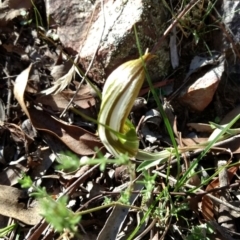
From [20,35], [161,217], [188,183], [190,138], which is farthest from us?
[20,35]

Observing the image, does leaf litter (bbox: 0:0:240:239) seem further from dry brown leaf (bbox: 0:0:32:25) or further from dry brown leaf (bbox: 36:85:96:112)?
dry brown leaf (bbox: 0:0:32:25)

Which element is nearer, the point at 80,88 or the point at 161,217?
the point at 161,217

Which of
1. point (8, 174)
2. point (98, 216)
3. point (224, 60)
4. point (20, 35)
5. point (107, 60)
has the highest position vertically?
point (20, 35)

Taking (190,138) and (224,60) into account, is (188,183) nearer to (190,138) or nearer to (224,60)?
(190,138)

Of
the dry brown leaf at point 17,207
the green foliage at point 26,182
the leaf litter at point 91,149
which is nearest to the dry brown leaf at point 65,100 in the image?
the leaf litter at point 91,149

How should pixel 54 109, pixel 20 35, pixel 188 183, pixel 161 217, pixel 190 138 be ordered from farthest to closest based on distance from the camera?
pixel 20 35 → pixel 54 109 → pixel 190 138 → pixel 188 183 → pixel 161 217

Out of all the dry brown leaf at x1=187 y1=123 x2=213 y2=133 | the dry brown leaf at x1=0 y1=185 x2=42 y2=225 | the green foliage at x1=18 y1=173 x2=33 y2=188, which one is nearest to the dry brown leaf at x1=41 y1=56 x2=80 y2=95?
the dry brown leaf at x1=0 y1=185 x2=42 y2=225

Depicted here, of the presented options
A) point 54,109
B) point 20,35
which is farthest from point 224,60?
point 20,35

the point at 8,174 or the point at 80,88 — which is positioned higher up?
the point at 80,88
